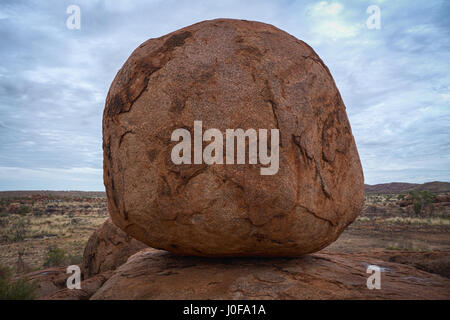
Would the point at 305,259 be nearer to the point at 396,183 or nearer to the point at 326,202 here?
the point at 326,202

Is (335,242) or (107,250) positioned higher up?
(107,250)

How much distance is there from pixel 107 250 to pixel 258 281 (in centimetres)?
544

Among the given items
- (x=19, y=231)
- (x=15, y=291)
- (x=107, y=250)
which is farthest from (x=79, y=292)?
(x=19, y=231)

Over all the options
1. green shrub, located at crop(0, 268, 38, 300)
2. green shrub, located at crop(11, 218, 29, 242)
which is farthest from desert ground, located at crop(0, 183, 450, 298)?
green shrub, located at crop(0, 268, 38, 300)

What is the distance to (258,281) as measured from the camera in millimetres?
3617

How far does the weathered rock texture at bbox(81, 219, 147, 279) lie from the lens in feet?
25.2

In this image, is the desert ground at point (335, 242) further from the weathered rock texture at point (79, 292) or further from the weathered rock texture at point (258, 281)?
the weathered rock texture at point (79, 292)

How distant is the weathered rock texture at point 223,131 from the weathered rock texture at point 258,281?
0.27 m

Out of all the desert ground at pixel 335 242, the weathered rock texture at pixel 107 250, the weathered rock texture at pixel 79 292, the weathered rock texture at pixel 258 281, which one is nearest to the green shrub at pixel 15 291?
the weathered rock texture at pixel 79 292

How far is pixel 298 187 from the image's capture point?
3.65m

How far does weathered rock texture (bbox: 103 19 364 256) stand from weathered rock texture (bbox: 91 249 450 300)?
27 cm

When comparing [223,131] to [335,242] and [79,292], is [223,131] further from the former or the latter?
[335,242]

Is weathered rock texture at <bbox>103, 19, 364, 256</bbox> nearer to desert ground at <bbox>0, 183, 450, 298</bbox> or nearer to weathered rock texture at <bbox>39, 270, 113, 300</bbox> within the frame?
weathered rock texture at <bbox>39, 270, 113, 300</bbox>
